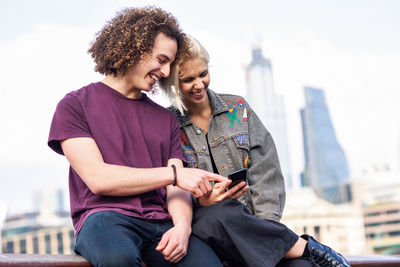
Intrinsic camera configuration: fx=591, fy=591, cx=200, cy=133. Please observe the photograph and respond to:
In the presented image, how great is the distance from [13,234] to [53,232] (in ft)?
31.8

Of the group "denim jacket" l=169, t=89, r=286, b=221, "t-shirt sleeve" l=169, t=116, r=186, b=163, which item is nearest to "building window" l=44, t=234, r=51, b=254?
"denim jacket" l=169, t=89, r=286, b=221

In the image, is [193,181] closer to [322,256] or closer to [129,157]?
[129,157]

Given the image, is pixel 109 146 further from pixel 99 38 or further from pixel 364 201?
pixel 364 201

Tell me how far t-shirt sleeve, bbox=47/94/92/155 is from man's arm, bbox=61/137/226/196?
1.1 inches

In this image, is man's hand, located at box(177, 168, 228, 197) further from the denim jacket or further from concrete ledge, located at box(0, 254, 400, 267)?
the denim jacket

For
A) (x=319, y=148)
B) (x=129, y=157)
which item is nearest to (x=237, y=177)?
(x=129, y=157)

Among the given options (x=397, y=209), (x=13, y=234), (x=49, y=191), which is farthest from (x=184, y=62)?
(x=49, y=191)

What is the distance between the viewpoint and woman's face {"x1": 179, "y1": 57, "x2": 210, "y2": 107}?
2.96 m

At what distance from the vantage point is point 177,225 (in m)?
2.25

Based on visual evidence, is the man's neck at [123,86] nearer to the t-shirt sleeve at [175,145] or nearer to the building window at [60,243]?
the t-shirt sleeve at [175,145]

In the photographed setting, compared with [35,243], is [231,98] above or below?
above

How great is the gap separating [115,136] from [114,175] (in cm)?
21

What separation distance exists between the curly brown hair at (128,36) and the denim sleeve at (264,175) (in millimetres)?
647

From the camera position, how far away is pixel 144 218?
2258 millimetres
